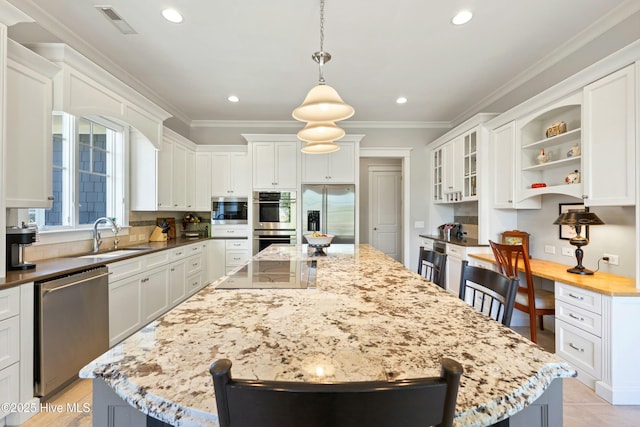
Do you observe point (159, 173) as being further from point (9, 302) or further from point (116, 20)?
point (9, 302)

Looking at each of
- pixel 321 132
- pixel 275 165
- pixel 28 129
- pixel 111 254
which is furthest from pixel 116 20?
pixel 275 165

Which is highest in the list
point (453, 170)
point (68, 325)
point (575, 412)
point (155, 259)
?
point (453, 170)

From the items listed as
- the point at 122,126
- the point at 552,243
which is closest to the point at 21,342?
the point at 122,126

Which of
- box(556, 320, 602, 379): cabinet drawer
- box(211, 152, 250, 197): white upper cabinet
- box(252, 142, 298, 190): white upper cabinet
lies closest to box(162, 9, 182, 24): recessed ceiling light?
box(252, 142, 298, 190): white upper cabinet

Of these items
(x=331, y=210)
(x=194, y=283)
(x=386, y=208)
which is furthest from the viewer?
(x=386, y=208)

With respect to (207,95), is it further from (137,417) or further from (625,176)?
(625,176)

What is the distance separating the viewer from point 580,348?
2.14m

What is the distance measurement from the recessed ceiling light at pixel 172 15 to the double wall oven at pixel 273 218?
267cm

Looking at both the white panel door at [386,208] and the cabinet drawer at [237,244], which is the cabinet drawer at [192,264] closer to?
the cabinet drawer at [237,244]

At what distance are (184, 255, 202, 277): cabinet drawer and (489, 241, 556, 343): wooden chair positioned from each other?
145 inches

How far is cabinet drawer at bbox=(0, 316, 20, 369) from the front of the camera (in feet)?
5.38

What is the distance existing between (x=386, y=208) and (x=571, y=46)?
14.2ft

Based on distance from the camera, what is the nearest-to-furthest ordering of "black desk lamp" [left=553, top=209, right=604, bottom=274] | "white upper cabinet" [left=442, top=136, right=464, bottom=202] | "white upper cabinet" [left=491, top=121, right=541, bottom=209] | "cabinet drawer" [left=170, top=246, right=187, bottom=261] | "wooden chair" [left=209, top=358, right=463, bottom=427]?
"wooden chair" [left=209, top=358, right=463, bottom=427] → "black desk lamp" [left=553, top=209, right=604, bottom=274] → "white upper cabinet" [left=491, top=121, right=541, bottom=209] → "cabinet drawer" [left=170, top=246, right=187, bottom=261] → "white upper cabinet" [left=442, top=136, right=464, bottom=202]

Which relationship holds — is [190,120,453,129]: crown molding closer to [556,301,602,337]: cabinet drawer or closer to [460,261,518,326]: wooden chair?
[556,301,602,337]: cabinet drawer
